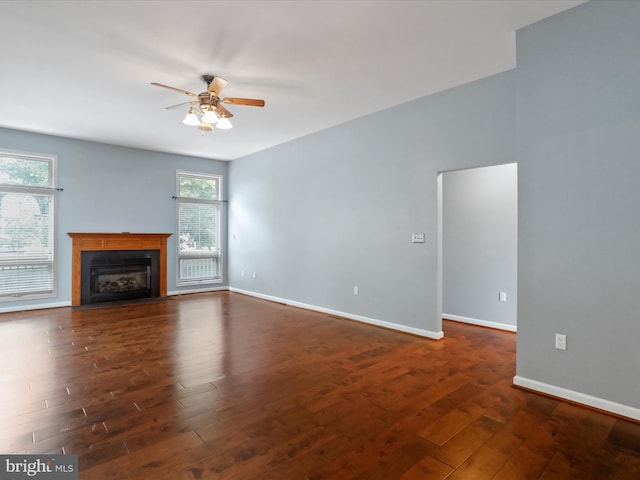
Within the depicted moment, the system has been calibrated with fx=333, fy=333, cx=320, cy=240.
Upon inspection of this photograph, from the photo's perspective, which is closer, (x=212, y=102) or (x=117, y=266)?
(x=212, y=102)

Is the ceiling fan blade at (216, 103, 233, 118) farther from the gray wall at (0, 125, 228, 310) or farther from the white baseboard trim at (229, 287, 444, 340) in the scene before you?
the gray wall at (0, 125, 228, 310)

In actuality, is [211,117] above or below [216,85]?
below

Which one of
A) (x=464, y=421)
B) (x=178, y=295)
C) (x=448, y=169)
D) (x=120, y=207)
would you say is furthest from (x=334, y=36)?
(x=178, y=295)

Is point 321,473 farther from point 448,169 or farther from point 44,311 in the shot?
point 44,311

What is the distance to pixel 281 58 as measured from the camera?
3.23 m

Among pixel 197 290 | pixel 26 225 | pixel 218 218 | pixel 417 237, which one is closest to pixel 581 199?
pixel 417 237

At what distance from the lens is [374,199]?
4.70m

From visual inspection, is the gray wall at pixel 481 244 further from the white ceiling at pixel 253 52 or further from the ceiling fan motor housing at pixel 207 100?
the ceiling fan motor housing at pixel 207 100

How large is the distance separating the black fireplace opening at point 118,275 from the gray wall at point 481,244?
5.68m

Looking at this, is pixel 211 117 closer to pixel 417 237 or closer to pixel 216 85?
pixel 216 85

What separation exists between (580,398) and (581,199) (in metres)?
1.49

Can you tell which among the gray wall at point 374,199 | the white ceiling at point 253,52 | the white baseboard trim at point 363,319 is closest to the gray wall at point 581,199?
the white ceiling at point 253,52

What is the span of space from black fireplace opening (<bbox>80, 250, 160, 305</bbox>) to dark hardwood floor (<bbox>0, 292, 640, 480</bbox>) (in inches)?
85.0

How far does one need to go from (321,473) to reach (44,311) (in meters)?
5.95
